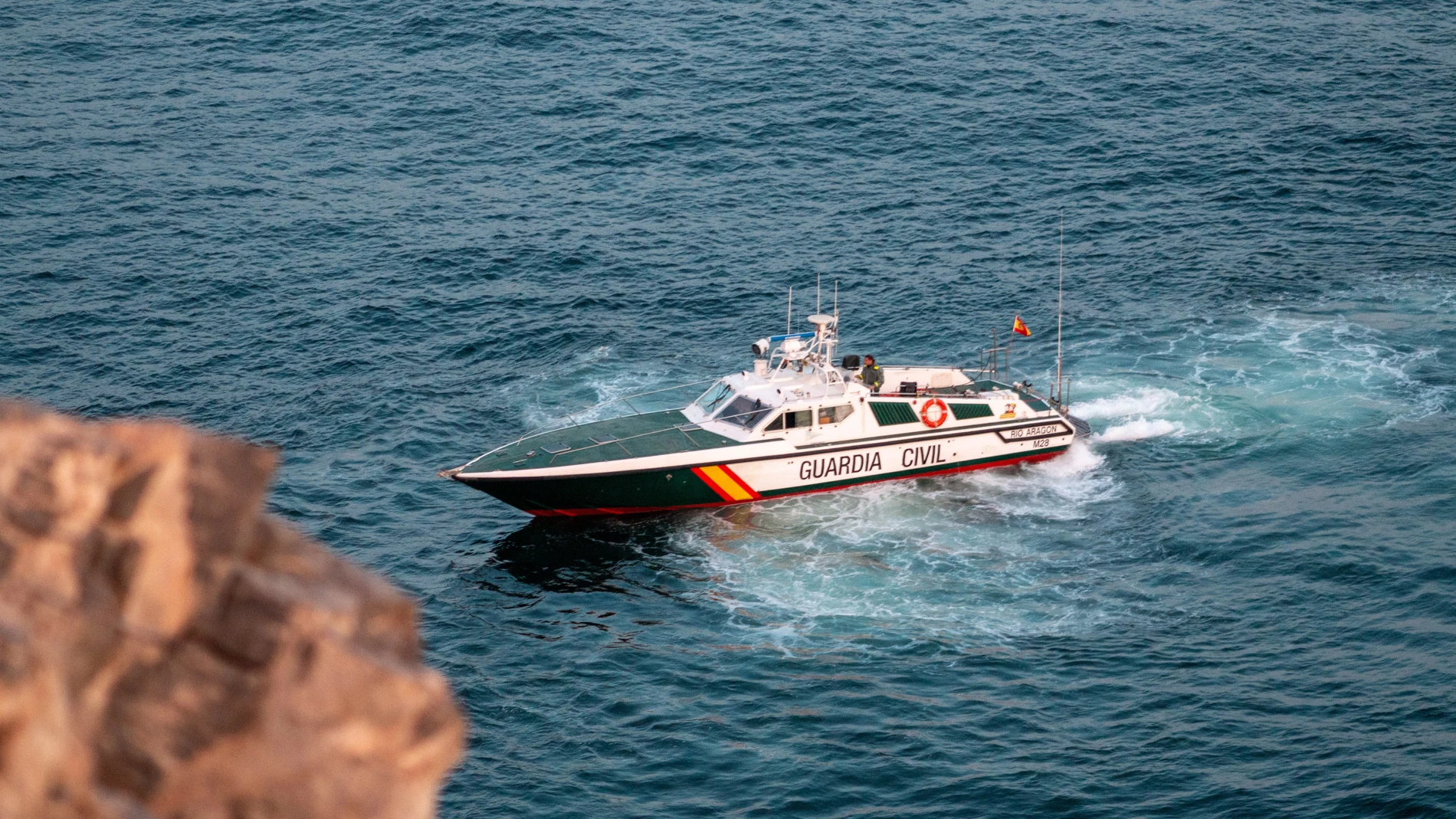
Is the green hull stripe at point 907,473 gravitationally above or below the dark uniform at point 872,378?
below

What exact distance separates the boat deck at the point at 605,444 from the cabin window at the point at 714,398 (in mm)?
747

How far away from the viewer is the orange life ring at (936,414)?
44.7 meters

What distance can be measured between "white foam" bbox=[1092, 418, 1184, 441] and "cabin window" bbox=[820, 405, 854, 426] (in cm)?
853

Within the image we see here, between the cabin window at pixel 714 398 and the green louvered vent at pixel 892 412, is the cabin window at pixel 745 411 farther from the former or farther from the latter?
the green louvered vent at pixel 892 412

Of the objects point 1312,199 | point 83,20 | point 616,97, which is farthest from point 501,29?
point 1312,199

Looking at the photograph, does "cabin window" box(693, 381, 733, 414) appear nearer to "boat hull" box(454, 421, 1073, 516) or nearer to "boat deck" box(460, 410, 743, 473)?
"boat deck" box(460, 410, 743, 473)

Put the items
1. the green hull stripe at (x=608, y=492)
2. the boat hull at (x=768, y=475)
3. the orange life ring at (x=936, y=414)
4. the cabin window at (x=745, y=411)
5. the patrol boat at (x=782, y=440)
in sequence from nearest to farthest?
the green hull stripe at (x=608, y=492) < the boat hull at (x=768, y=475) < the patrol boat at (x=782, y=440) < the cabin window at (x=745, y=411) < the orange life ring at (x=936, y=414)

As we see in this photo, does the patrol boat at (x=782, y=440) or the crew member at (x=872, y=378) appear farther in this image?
the crew member at (x=872, y=378)

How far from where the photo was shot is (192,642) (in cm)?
879

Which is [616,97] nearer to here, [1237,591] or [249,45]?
[249,45]

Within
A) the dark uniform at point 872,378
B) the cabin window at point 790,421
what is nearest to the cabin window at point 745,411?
the cabin window at point 790,421

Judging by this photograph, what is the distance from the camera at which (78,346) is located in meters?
53.2

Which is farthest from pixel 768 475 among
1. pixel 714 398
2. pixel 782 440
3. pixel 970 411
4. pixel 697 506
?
pixel 970 411

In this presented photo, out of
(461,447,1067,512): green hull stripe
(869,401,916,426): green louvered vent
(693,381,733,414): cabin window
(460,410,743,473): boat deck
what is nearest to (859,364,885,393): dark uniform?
(869,401,916,426): green louvered vent
